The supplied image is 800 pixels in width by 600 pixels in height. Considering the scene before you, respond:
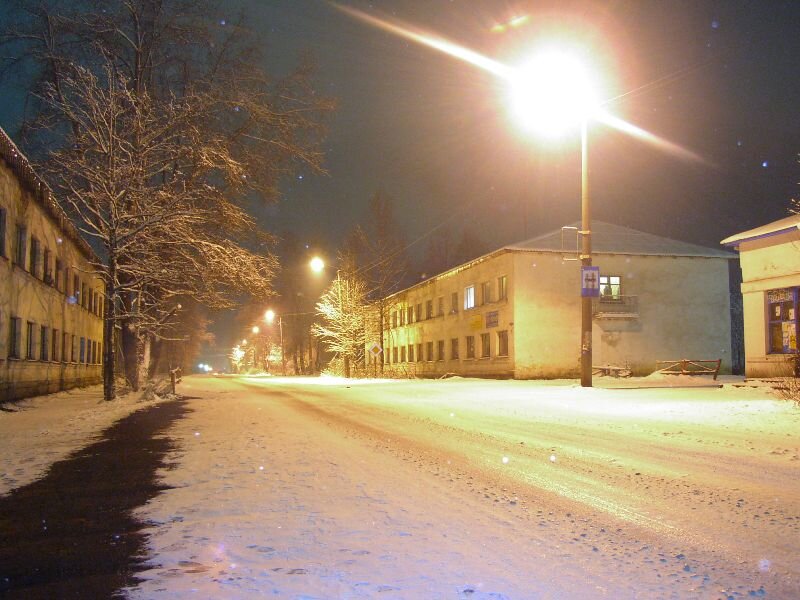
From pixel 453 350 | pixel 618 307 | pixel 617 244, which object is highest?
pixel 617 244

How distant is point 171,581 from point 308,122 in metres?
22.6

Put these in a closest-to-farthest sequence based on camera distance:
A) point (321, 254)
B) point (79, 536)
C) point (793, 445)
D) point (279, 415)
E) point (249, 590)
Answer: point (249, 590), point (79, 536), point (793, 445), point (279, 415), point (321, 254)

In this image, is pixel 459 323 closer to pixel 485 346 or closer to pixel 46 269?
pixel 485 346

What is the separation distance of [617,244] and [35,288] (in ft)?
102

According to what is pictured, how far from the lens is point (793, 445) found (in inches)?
382

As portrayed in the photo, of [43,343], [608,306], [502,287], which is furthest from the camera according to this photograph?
[502,287]

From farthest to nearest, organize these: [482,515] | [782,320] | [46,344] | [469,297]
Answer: [469,297]
[46,344]
[782,320]
[482,515]

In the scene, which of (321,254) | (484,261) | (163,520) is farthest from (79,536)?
(321,254)

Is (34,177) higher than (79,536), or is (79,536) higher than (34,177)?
(34,177)

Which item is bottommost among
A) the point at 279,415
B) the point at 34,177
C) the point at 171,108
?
the point at 279,415

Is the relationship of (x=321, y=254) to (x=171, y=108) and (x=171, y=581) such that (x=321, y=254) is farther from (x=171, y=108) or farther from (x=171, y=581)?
(x=171, y=581)

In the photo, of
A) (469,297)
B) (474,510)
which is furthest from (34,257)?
(469,297)

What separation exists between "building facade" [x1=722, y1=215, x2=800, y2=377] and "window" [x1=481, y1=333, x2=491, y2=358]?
2173 centimetres

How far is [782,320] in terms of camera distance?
67.2 feet
